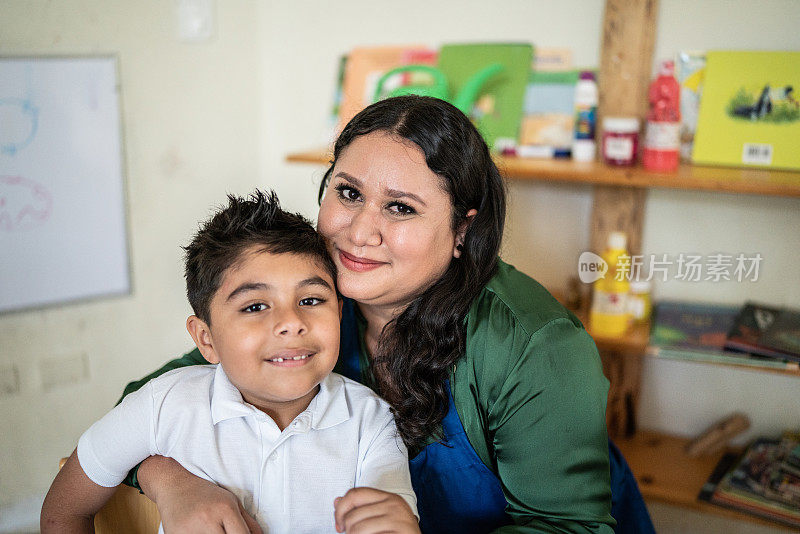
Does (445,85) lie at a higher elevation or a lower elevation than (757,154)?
higher

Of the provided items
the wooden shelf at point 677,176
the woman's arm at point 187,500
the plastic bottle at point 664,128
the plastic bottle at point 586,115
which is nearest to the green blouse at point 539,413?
the woman's arm at point 187,500

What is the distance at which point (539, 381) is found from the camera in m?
1.26

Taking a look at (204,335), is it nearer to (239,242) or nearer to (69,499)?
(239,242)

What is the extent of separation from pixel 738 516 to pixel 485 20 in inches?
67.1

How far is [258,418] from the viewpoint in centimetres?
121

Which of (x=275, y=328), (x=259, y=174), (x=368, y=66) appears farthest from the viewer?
(x=259, y=174)

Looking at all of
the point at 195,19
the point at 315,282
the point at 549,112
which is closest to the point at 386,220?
the point at 315,282

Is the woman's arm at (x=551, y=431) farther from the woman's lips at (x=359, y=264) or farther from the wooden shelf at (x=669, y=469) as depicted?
the wooden shelf at (x=669, y=469)

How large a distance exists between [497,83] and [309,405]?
1.43 metres

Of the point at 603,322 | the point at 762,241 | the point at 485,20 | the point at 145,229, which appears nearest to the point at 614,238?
the point at 603,322

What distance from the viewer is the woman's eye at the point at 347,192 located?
1366mm

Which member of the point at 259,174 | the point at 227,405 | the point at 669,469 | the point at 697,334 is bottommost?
the point at 669,469

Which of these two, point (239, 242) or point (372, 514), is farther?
point (239, 242)

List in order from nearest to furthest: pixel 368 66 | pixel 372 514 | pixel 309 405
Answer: pixel 372 514
pixel 309 405
pixel 368 66
